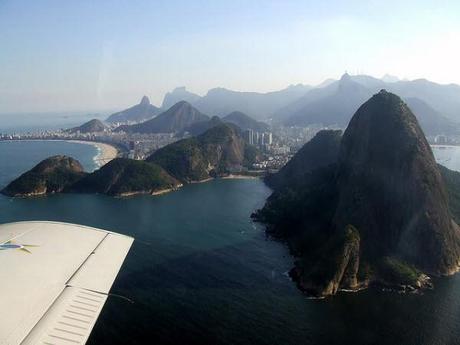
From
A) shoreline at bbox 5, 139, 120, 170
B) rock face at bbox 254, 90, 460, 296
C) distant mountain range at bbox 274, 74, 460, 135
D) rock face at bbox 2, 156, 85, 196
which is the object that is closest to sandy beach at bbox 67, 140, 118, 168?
shoreline at bbox 5, 139, 120, 170

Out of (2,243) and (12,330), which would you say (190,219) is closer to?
(2,243)

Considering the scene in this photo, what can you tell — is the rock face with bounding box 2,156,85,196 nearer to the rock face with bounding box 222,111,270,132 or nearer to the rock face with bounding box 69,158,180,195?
the rock face with bounding box 69,158,180,195

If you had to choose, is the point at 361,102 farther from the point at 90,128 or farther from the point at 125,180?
the point at 125,180

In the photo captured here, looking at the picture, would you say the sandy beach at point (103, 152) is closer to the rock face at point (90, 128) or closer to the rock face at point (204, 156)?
the rock face at point (204, 156)

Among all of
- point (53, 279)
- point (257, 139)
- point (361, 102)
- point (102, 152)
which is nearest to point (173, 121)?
point (102, 152)

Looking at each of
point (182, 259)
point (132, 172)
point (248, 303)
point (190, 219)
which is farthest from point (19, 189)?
point (248, 303)
